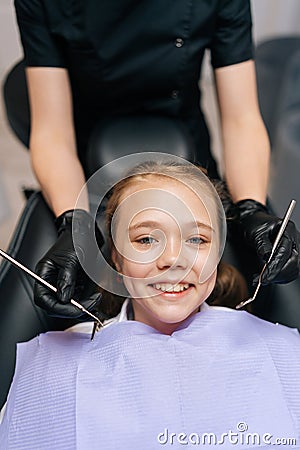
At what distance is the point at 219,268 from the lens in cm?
99

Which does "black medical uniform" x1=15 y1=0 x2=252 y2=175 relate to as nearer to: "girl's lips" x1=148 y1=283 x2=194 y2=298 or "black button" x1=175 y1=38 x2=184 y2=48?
"black button" x1=175 y1=38 x2=184 y2=48

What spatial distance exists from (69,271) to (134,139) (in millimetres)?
392

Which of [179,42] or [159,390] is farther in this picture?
[179,42]

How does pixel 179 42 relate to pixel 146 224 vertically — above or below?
above

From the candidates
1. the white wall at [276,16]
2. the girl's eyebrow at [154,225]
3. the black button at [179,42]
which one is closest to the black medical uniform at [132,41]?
the black button at [179,42]

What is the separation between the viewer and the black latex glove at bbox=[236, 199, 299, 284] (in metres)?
0.86

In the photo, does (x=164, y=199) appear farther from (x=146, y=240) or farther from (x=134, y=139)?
(x=134, y=139)

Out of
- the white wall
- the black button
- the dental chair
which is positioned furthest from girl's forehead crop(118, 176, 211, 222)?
the white wall

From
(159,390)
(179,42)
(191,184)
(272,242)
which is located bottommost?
(159,390)

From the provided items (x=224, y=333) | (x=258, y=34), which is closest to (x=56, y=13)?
(x=224, y=333)

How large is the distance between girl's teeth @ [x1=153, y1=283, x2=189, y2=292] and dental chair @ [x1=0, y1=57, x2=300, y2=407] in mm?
226

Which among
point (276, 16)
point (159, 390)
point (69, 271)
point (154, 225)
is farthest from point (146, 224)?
point (276, 16)

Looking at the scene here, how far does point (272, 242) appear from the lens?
90 centimetres

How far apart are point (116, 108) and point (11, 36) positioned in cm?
112
